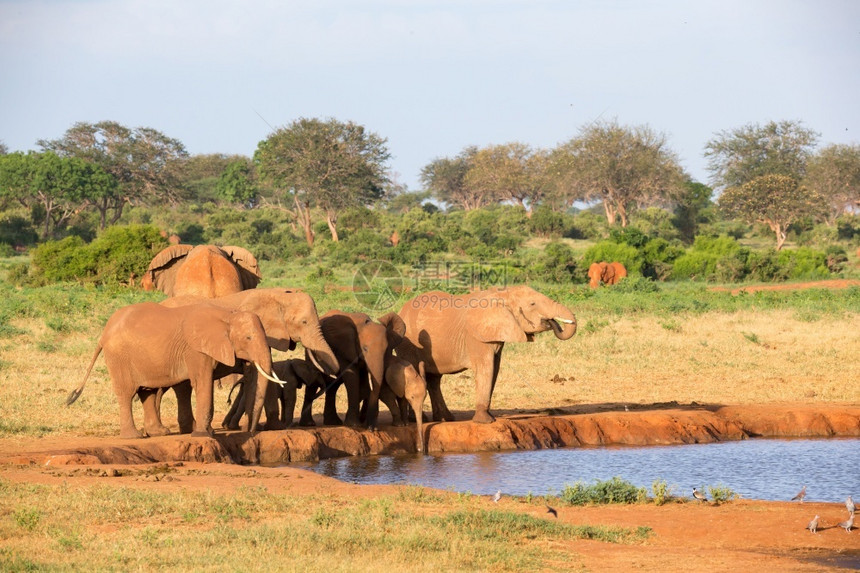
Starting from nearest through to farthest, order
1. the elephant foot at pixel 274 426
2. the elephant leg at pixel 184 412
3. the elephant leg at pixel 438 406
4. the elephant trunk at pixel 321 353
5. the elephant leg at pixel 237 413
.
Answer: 1. the elephant leg at pixel 184 412
2. the elephant trunk at pixel 321 353
3. the elephant foot at pixel 274 426
4. the elephant leg at pixel 237 413
5. the elephant leg at pixel 438 406

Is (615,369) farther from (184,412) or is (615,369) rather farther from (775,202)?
(775,202)

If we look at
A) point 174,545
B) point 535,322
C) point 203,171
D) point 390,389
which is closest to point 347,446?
point 390,389

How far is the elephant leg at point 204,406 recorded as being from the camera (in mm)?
12117

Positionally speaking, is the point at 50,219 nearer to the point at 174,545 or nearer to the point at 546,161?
the point at 546,161

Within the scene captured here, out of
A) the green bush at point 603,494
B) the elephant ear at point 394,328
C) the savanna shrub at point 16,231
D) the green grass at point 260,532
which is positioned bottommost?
the green bush at point 603,494

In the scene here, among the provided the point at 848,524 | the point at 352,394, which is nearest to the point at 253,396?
the point at 352,394

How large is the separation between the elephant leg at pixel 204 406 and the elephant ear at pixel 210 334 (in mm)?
283

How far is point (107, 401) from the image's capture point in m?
16.0

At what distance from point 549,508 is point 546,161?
216 feet

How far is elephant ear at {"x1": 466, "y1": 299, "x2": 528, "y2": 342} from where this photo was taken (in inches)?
554

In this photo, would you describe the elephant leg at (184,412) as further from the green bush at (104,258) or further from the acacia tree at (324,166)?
the acacia tree at (324,166)

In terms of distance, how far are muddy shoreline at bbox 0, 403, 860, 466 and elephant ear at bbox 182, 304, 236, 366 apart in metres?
0.88

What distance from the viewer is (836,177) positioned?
6750 cm

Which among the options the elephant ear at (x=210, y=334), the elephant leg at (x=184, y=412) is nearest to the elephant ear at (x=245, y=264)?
the elephant leg at (x=184, y=412)
